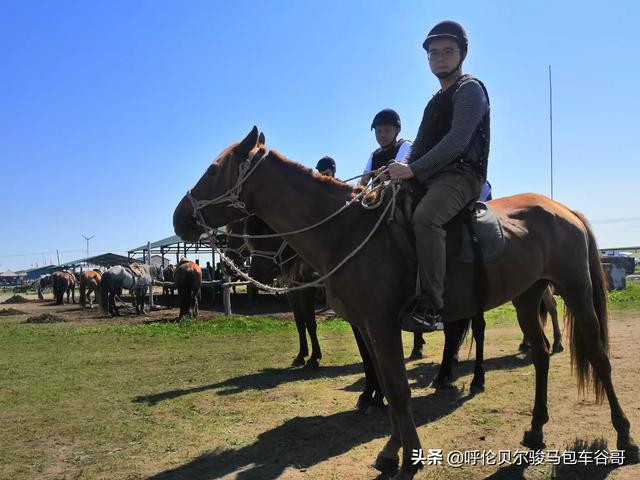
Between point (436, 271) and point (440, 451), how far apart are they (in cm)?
166

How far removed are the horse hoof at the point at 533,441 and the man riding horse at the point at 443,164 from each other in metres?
1.58

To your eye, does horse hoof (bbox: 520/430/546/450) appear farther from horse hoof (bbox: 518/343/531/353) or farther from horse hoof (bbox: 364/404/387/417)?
horse hoof (bbox: 518/343/531/353)

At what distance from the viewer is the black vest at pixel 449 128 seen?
3557mm

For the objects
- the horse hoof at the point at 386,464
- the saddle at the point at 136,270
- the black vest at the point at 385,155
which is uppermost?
the black vest at the point at 385,155

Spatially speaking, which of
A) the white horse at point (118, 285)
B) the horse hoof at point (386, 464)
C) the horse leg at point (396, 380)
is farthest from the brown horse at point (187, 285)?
the horse leg at point (396, 380)

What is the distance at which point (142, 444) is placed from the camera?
174 inches

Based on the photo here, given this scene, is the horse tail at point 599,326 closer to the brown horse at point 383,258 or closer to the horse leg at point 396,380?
the brown horse at point 383,258

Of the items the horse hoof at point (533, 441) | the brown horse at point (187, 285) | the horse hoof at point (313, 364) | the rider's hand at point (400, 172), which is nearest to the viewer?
the rider's hand at point (400, 172)

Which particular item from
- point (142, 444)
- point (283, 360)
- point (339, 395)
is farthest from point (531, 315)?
point (283, 360)

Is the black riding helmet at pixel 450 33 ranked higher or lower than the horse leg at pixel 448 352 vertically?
higher

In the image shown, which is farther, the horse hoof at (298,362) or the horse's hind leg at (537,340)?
the horse hoof at (298,362)

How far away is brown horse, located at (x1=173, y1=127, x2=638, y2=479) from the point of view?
135 inches

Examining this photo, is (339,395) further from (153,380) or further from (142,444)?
(153,380)

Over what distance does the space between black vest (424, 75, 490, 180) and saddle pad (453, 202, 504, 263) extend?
13.1 inches
